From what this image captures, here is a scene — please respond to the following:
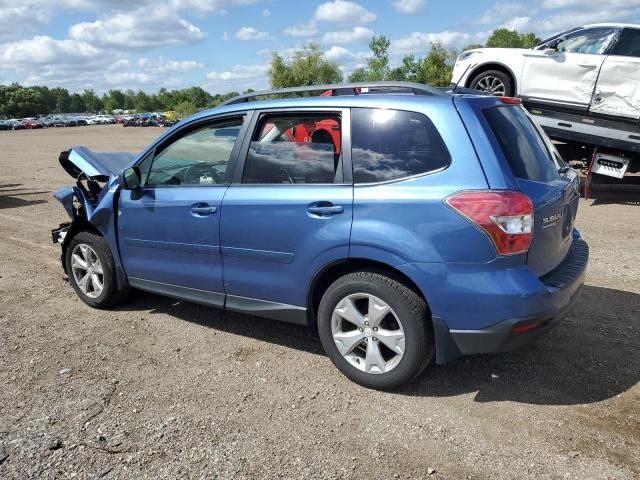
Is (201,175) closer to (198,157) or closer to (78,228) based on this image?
(198,157)

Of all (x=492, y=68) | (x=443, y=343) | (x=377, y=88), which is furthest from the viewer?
(x=492, y=68)

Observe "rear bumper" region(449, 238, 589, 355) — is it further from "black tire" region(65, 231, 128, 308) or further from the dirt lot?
"black tire" region(65, 231, 128, 308)

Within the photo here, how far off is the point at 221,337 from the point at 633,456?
2845mm

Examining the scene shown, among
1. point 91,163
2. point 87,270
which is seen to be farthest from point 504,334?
point 91,163

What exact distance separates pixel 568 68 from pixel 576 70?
0.43 feet

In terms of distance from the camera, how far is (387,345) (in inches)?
133

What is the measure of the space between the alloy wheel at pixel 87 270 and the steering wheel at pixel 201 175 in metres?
1.23

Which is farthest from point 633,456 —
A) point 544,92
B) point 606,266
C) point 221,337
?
point 544,92

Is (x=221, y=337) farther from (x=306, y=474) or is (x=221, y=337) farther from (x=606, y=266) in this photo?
(x=606, y=266)

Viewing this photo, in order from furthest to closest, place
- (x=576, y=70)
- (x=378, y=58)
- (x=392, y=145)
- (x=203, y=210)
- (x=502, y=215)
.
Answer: (x=378, y=58)
(x=576, y=70)
(x=203, y=210)
(x=392, y=145)
(x=502, y=215)

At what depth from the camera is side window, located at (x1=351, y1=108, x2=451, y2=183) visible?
322cm

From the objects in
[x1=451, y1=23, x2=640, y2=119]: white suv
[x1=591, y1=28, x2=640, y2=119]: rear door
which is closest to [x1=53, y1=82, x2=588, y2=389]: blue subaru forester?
[x1=451, y1=23, x2=640, y2=119]: white suv

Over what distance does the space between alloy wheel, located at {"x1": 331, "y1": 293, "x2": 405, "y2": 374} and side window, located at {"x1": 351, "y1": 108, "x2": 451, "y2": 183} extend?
0.75 meters

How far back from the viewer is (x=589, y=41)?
9.23m
